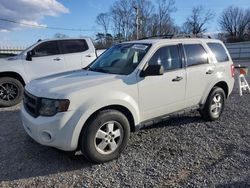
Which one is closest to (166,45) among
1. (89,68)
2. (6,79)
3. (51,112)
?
(89,68)

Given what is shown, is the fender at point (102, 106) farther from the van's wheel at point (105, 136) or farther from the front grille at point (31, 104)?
the front grille at point (31, 104)

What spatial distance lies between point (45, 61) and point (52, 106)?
16.2ft

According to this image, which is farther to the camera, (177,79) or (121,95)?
(177,79)

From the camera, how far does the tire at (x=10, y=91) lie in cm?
778

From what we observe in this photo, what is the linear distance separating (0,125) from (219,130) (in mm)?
4506

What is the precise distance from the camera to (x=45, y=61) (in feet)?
27.7

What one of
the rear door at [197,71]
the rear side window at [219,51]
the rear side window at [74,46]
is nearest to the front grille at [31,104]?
the rear door at [197,71]

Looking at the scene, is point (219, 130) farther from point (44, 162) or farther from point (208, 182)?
point (44, 162)

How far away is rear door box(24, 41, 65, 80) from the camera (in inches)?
324

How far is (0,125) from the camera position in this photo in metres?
6.07

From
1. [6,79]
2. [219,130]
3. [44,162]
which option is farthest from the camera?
[6,79]

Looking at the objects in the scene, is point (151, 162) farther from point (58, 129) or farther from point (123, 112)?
point (58, 129)

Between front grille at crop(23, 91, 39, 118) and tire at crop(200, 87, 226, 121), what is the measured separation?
3.40 m

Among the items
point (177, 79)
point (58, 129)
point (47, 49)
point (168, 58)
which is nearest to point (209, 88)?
point (177, 79)
